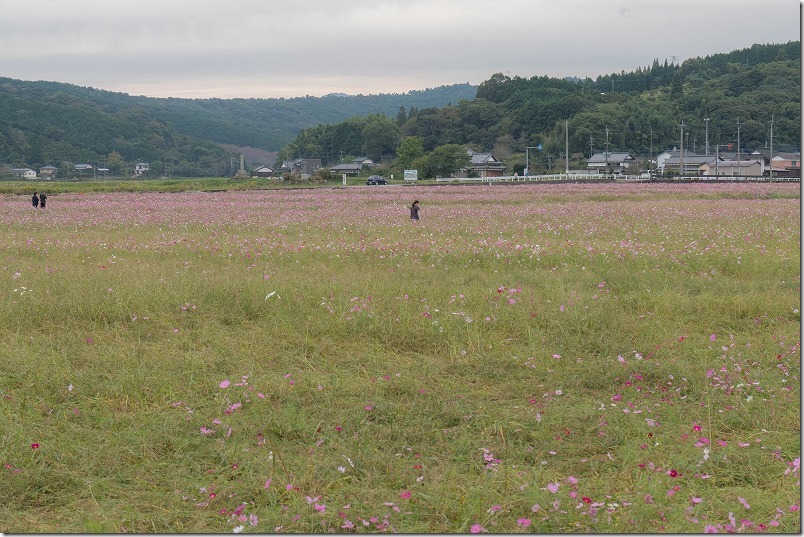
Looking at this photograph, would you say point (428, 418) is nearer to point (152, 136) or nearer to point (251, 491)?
point (251, 491)

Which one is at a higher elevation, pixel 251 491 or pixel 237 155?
pixel 237 155

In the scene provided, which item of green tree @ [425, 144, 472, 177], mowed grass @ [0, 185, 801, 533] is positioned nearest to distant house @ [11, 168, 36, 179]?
green tree @ [425, 144, 472, 177]

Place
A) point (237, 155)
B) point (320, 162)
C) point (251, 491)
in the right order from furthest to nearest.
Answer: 1. point (237, 155)
2. point (320, 162)
3. point (251, 491)

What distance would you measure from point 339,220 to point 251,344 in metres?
14.9

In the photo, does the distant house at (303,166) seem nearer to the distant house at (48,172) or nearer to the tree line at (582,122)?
the tree line at (582,122)

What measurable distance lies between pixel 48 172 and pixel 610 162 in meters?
81.1

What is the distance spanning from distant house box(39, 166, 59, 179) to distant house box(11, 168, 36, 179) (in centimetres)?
124

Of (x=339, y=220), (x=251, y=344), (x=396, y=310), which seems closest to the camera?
(x=251, y=344)

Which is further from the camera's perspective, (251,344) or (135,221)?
(135,221)

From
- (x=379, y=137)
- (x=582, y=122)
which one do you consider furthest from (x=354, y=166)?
(x=582, y=122)

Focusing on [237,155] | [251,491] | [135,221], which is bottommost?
[251,491]

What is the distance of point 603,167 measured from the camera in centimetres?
9900

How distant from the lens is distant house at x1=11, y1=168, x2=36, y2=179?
9889 centimetres

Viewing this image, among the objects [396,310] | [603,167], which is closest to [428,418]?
[396,310]
